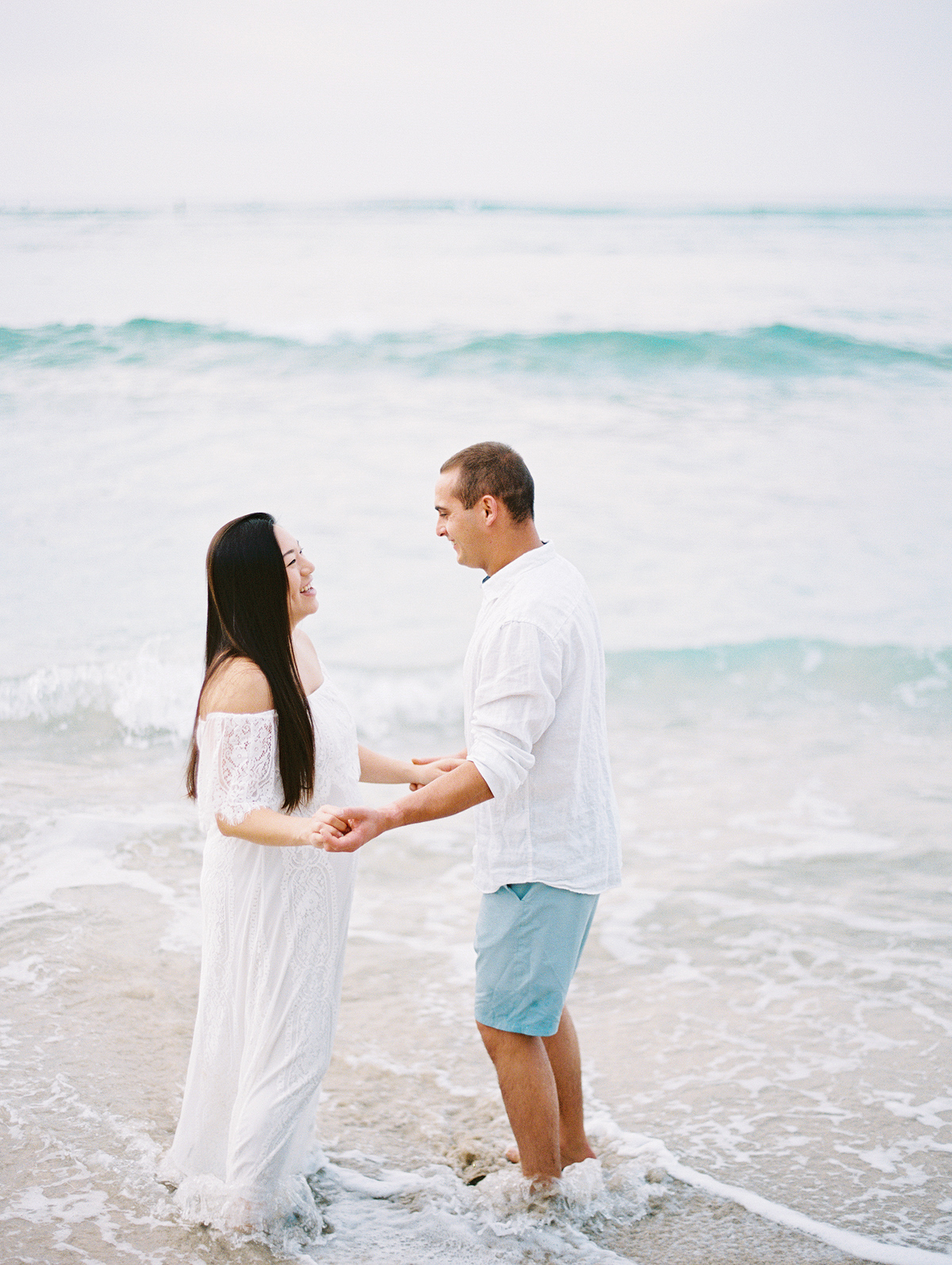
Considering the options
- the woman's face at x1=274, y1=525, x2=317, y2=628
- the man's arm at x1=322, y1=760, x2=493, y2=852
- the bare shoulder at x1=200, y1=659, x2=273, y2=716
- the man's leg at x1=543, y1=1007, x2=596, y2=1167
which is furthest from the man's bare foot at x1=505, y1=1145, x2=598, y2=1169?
the woman's face at x1=274, y1=525, x2=317, y2=628

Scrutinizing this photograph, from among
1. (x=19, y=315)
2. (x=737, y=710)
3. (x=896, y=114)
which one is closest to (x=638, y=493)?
(x=737, y=710)

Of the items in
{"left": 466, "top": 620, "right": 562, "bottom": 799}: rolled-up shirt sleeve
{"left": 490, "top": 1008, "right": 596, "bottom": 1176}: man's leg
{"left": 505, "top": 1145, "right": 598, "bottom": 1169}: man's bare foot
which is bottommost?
{"left": 505, "top": 1145, "right": 598, "bottom": 1169}: man's bare foot

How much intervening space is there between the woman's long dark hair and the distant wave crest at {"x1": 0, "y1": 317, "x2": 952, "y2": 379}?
11652 millimetres

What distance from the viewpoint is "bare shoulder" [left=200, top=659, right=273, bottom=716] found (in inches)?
91.7

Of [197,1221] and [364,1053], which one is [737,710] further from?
[197,1221]

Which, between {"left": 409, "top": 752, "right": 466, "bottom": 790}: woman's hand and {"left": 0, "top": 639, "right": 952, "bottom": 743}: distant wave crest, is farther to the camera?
{"left": 0, "top": 639, "right": 952, "bottom": 743}: distant wave crest

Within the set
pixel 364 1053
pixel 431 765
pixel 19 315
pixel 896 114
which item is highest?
pixel 896 114

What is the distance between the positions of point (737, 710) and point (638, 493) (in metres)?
4.55

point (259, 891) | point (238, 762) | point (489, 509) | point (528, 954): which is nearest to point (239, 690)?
point (238, 762)

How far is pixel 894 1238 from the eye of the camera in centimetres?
264

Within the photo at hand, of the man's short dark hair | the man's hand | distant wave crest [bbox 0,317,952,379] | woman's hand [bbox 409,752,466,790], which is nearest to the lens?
the man's hand

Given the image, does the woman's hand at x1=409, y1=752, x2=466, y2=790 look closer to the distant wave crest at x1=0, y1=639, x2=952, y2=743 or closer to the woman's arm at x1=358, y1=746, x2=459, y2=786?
the woman's arm at x1=358, y1=746, x2=459, y2=786

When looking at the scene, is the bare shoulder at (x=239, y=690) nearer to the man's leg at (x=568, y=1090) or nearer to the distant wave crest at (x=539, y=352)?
the man's leg at (x=568, y=1090)

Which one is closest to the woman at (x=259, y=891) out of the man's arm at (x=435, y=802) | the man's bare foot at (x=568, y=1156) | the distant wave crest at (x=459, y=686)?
the man's arm at (x=435, y=802)
